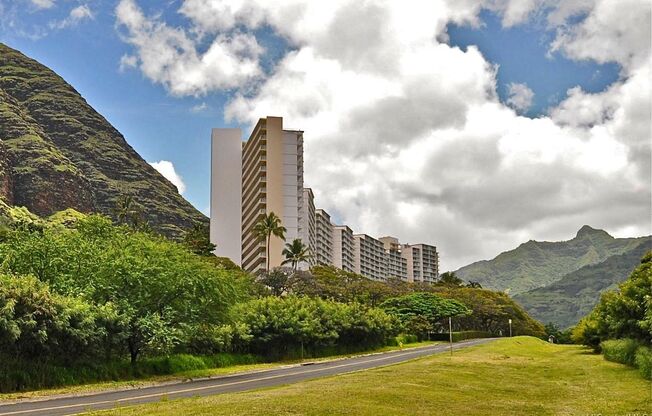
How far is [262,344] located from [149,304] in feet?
51.7

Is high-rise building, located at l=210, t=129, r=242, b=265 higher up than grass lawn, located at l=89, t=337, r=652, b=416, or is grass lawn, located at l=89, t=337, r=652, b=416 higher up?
high-rise building, located at l=210, t=129, r=242, b=265

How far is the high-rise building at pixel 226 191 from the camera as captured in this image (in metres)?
158

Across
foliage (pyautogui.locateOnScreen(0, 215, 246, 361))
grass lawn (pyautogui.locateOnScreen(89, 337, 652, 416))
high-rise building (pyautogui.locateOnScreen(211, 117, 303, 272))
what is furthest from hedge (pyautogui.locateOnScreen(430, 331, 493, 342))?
grass lawn (pyautogui.locateOnScreen(89, 337, 652, 416))

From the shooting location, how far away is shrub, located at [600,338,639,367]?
3731cm

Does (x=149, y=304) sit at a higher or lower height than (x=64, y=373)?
higher

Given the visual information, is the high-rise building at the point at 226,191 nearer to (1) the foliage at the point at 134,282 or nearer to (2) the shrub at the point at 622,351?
(1) the foliage at the point at 134,282

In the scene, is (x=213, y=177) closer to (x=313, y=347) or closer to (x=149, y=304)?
(x=313, y=347)

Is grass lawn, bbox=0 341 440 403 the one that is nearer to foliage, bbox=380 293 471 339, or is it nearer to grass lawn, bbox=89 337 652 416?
grass lawn, bbox=89 337 652 416

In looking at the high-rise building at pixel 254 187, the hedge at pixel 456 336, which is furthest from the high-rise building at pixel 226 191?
the hedge at pixel 456 336

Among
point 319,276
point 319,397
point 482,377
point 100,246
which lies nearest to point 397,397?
point 319,397

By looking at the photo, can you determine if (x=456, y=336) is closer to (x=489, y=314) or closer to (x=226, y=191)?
(x=489, y=314)

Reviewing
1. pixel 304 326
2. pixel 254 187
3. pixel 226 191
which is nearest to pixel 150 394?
pixel 304 326

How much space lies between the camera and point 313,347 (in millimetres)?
61094

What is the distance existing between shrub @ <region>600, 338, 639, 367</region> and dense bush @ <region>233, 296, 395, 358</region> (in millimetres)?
23425
